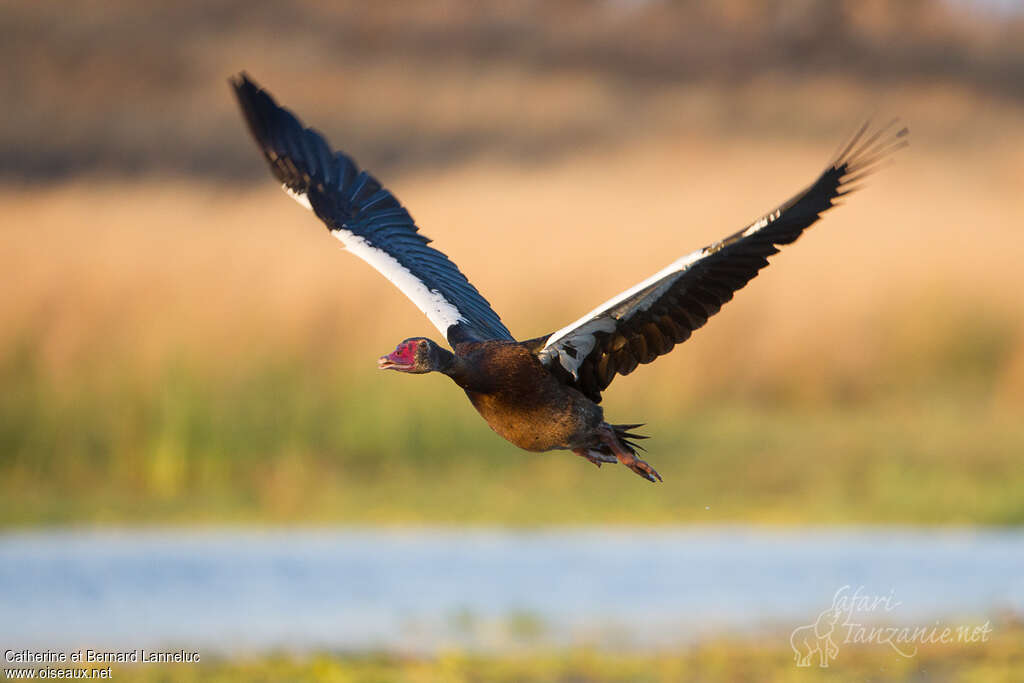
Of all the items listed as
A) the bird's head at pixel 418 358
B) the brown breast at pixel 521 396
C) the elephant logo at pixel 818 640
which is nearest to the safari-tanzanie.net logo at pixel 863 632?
the elephant logo at pixel 818 640

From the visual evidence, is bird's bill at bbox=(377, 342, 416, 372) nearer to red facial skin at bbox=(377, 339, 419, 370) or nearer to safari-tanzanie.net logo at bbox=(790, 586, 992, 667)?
red facial skin at bbox=(377, 339, 419, 370)

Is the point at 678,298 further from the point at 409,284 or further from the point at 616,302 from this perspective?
the point at 409,284

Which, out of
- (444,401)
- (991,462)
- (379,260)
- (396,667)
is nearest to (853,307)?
(991,462)

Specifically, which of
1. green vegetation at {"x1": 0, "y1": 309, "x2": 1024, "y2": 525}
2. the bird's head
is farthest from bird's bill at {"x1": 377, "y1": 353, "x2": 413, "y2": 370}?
green vegetation at {"x1": 0, "y1": 309, "x2": 1024, "y2": 525}

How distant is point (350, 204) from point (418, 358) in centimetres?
161

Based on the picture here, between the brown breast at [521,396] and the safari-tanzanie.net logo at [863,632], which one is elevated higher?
the brown breast at [521,396]

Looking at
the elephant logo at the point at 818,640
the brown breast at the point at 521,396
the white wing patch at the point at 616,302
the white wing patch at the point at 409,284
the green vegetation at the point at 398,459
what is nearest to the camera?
the white wing patch at the point at 616,302

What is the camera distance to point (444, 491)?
1449 cm

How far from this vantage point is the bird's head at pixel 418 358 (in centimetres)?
789

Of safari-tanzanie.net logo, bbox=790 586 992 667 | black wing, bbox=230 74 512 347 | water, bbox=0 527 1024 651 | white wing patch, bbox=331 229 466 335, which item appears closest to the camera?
white wing patch, bbox=331 229 466 335

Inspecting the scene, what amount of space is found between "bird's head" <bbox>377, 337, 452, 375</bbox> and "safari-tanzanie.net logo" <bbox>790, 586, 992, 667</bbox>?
12.4 ft

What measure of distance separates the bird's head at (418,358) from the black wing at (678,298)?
362mm

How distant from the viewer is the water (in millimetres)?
11250

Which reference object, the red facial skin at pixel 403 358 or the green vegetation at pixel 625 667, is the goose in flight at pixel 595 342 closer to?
the red facial skin at pixel 403 358
